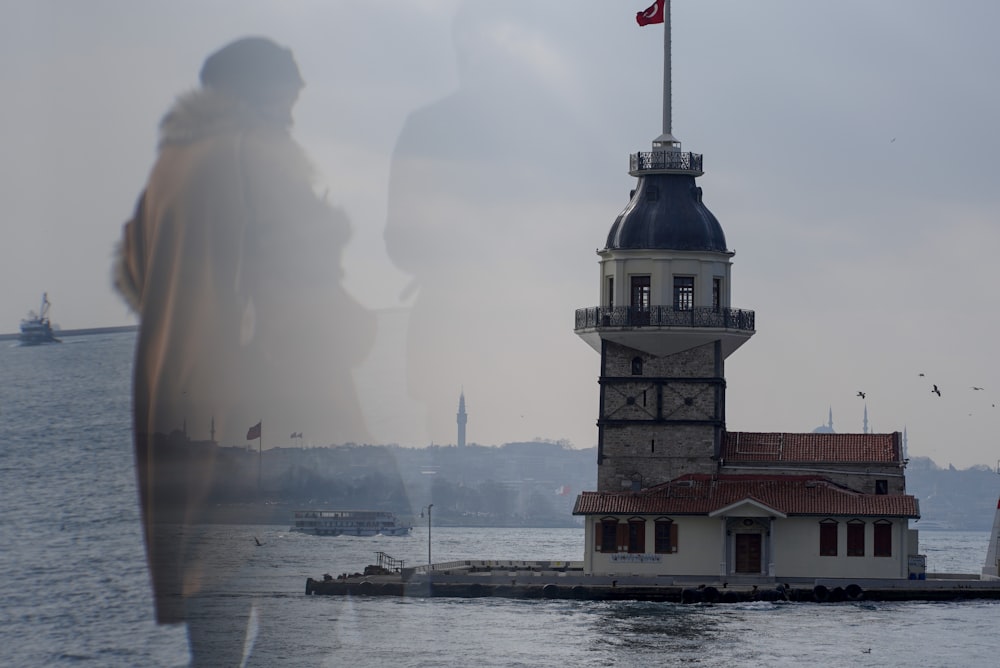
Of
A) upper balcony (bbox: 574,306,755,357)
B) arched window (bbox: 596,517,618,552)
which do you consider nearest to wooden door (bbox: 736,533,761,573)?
arched window (bbox: 596,517,618,552)

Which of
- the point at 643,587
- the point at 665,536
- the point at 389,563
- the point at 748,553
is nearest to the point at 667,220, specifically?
the point at 665,536

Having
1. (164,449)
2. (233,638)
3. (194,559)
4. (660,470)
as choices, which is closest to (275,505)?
(660,470)

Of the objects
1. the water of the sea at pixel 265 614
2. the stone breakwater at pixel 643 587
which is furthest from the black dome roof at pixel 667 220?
the water of the sea at pixel 265 614

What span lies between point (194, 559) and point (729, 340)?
47.9 m

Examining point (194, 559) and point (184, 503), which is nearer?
point (184, 503)

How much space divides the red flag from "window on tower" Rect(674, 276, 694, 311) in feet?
38.7

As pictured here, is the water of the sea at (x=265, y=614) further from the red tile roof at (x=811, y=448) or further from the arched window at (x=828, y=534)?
the red tile roof at (x=811, y=448)

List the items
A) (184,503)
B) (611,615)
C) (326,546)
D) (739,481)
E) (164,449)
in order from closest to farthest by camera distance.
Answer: (164,449) → (184,503) → (611,615) → (739,481) → (326,546)

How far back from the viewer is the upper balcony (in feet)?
284

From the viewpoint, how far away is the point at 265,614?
7769 centimetres

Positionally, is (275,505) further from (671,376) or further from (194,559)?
(194,559)

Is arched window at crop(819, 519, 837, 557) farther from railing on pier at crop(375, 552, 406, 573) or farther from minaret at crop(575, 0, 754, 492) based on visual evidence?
railing on pier at crop(375, 552, 406, 573)

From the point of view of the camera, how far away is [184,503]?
36812mm

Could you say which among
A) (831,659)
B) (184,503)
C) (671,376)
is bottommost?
(831,659)
